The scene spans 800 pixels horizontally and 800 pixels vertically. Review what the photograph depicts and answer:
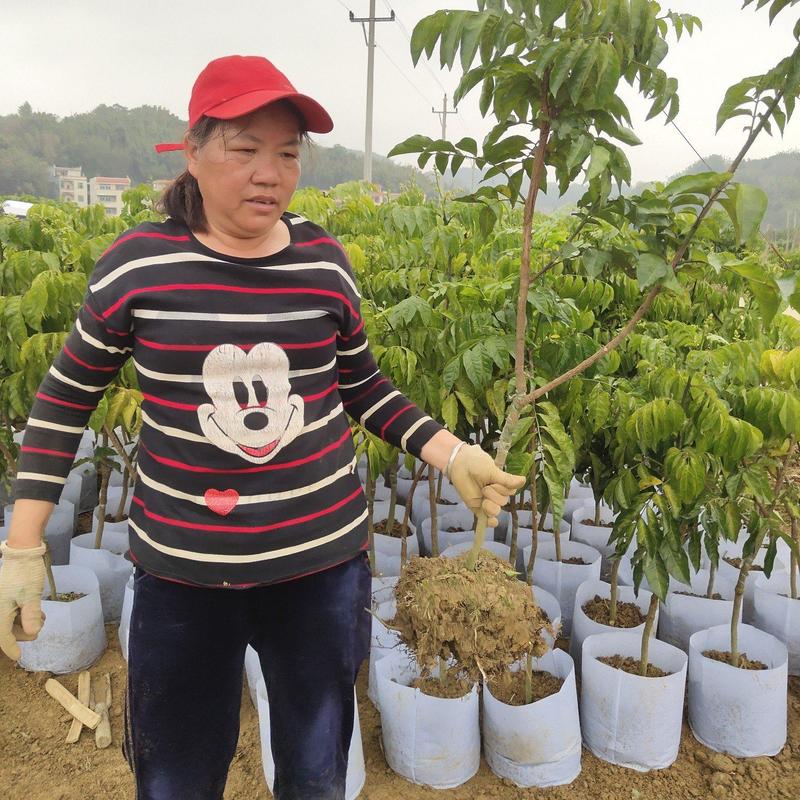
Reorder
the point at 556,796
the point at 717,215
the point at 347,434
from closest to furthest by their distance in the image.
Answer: the point at 347,434
the point at 717,215
the point at 556,796

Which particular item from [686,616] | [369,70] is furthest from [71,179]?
[686,616]

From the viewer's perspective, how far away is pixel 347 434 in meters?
1.59

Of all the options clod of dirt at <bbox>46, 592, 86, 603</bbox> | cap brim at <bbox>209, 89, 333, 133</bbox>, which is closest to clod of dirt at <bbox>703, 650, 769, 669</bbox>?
cap brim at <bbox>209, 89, 333, 133</bbox>

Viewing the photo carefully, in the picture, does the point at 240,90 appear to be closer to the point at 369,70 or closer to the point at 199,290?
the point at 199,290

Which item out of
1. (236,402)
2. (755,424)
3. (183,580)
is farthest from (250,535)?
(755,424)

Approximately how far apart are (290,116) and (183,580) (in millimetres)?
942

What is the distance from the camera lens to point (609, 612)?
3.06 m

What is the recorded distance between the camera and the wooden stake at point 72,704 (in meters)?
2.69

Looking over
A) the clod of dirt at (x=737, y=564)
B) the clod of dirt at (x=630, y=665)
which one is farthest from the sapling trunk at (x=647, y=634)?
the clod of dirt at (x=737, y=564)

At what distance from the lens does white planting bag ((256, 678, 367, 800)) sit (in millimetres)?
2264

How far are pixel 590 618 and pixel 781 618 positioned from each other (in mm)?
826

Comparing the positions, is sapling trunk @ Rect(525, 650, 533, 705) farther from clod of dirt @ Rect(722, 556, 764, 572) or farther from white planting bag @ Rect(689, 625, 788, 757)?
clod of dirt @ Rect(722, 556, 764, 572)

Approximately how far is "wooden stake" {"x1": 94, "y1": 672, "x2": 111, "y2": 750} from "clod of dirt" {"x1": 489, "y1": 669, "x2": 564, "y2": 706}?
4.73 feet

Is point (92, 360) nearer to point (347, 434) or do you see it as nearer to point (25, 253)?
point (347, 434)
